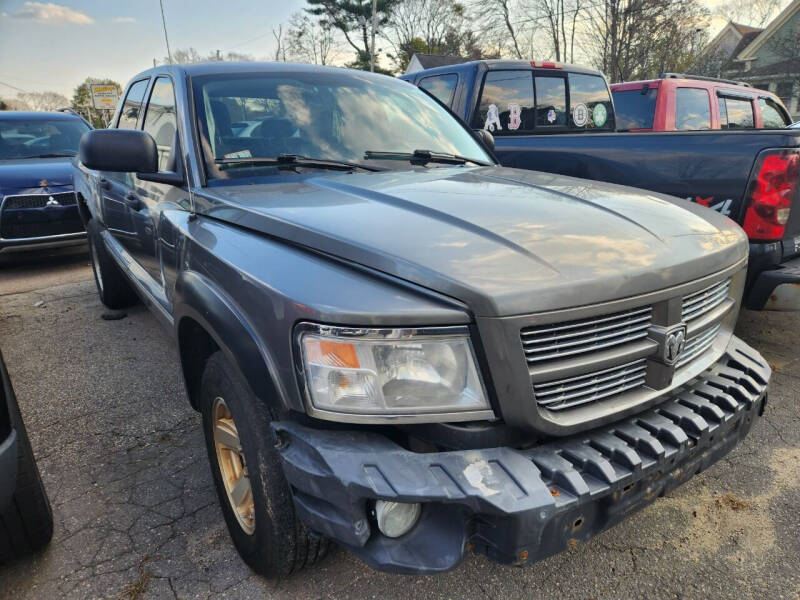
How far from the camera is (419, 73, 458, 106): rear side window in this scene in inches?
215

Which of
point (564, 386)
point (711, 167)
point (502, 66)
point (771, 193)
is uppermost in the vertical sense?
point (502, 66)

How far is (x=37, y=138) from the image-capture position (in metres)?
7.53

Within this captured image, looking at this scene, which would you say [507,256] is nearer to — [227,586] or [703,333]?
[703,333]

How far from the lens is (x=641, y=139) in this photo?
11.9ft

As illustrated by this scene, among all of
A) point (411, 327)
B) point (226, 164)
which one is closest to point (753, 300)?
point (411, 327)

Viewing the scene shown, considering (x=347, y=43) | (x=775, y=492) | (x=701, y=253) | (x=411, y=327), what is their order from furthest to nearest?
(x=347, y=43) < (x=775, y=492) < (x=701, y=253) < (x=411, y=327)

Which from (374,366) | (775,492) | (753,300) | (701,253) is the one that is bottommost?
(775,492)

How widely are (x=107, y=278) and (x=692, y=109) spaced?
6428 mm

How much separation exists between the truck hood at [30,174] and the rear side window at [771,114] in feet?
29.1

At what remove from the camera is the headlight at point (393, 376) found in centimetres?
140

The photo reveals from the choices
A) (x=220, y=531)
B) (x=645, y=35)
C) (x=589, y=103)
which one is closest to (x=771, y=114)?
(x=589, y=103)

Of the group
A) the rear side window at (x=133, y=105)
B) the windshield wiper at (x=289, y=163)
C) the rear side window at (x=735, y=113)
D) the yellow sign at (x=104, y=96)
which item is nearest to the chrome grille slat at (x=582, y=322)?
the windshield wiper at (x=289, y=163)

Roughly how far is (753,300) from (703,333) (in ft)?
5.10

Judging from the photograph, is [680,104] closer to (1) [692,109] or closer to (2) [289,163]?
(1) [692,109]
